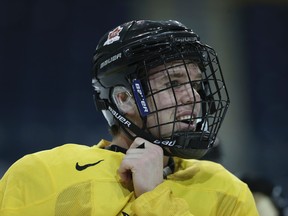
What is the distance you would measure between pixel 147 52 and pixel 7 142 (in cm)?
84

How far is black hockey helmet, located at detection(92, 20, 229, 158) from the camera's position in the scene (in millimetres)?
1172

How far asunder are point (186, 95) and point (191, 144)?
0.11 metres

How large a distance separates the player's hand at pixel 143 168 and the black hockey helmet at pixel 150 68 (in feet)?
0.13

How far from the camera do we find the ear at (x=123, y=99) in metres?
1.23

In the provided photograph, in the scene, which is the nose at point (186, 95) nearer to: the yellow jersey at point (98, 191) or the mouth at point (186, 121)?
the mouth at point (186, 121)

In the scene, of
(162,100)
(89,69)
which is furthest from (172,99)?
(89,69)

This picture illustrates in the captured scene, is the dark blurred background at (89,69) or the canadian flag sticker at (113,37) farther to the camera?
the dark blurred background at (89,69)

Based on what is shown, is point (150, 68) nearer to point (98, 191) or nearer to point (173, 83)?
point (173, 83)

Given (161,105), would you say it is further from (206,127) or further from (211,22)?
(211,22)

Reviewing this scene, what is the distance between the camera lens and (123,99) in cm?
124

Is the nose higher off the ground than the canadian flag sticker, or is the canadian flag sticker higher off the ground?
the canadian flag sticker

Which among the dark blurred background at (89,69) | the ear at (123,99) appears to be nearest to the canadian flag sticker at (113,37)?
the ear at (123,99)

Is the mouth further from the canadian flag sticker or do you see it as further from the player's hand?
the canadian flag sticker

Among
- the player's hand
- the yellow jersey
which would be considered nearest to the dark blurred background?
the yellow jersey
